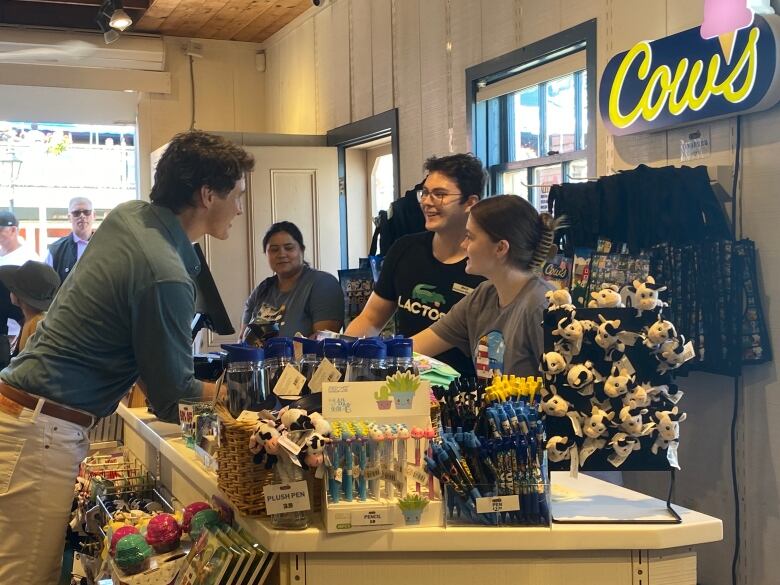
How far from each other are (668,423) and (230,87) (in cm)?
586

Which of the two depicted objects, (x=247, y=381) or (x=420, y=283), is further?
(x=420, y=283)

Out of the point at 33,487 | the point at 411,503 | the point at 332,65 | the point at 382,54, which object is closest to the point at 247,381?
the point at 411,503

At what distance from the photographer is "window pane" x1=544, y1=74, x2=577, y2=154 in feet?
11.9

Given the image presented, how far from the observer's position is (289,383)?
1.64m

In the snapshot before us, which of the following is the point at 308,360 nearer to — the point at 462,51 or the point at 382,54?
the point at 462,51

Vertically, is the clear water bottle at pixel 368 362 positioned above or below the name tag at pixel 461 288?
below

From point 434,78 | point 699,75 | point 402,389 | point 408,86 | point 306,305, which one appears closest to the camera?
point 402,389

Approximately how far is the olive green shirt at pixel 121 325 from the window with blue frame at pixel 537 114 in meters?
1.79

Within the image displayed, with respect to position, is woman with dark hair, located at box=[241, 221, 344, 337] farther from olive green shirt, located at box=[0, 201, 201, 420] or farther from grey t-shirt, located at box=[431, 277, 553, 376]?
olive green shirt, located at box=[0, 201, 201, 420]

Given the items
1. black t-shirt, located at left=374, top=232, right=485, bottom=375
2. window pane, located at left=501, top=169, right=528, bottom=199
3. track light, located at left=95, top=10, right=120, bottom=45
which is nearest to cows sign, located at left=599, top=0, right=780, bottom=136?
black t-shirt, located at left=374, top=232, right=485, bottom=375

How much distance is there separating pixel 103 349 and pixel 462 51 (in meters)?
2.71

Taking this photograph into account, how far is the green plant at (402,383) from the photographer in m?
1.56

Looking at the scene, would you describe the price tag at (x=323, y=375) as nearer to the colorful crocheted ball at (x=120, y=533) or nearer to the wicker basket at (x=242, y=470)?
the wicker basket at (x=242, y=470)

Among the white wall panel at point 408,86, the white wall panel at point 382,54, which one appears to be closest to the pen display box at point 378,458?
the white wall panel at point 408,86
